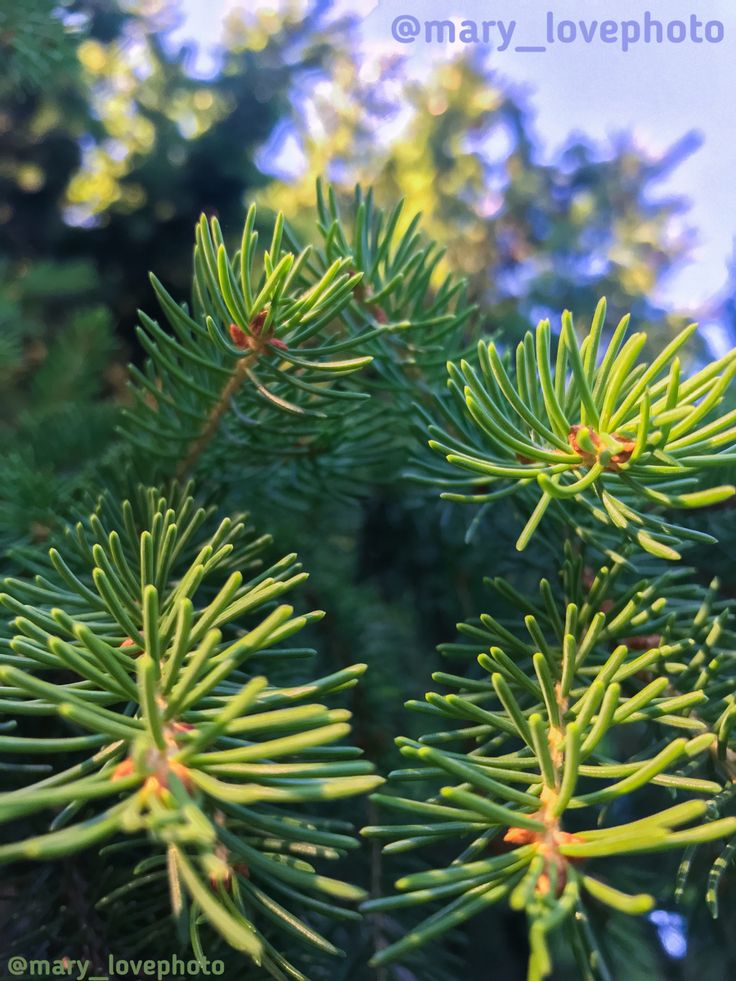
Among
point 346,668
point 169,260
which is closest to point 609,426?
point 346,668

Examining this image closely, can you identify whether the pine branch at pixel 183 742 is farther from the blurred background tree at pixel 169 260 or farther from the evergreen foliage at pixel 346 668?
the blurred background tree at pixel 169 260

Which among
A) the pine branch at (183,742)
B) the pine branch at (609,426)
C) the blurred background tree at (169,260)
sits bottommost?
the pine branch at (183,742)

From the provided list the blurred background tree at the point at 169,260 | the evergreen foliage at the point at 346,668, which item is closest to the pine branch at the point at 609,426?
the evergreen foliage at the point at 346,668

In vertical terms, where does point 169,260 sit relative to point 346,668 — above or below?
above

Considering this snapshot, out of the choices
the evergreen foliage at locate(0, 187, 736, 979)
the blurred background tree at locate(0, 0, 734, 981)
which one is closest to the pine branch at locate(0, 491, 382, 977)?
the evergreen foliage at locate(0, 187, 736, 979)

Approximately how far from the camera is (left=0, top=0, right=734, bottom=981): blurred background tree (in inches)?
13.4

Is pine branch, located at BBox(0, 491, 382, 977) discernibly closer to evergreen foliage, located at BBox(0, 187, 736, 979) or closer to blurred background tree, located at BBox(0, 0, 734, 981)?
evergreen foliage, located at BBox(0, 187, 736, 979)

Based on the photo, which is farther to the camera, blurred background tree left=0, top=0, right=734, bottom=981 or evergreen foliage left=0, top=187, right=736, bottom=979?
blurred background tree left=0, top=0, right=734, bottom=981

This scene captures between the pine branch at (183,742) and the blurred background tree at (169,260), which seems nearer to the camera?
the pine branch at (183,742)

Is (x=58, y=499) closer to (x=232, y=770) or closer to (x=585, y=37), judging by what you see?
(x=232, y=770)

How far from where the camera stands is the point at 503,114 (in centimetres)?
168

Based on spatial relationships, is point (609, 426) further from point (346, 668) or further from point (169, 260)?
point (169, 260)

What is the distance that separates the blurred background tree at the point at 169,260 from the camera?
339mm

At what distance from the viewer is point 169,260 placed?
2.21ft
